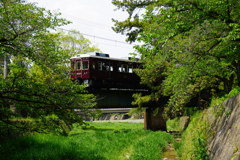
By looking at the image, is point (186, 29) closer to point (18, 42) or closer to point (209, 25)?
point (209, 25)

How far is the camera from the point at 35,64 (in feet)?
25.3

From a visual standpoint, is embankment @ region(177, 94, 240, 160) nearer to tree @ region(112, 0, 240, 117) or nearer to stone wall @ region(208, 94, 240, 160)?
stone wall @ region(208, 94, 240, 160)

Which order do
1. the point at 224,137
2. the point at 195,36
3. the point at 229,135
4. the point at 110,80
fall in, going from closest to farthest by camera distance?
the point at 229,135 → the point at 224,137 → the point at 195,36 → the point at 110,80

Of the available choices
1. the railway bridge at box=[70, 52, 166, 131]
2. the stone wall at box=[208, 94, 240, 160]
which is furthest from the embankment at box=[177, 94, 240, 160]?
the railway bridge at box=[70, 52, 166, 131]

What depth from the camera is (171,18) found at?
7.67m

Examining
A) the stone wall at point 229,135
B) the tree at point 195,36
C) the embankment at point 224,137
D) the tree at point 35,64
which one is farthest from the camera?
the tree at point 195,36

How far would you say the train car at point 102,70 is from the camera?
1905 centimetres

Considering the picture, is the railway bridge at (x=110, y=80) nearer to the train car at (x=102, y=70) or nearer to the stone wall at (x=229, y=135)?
the train car at (x=102, y=70)

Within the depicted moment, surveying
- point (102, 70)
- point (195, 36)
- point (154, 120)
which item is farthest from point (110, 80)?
point (195, 36)

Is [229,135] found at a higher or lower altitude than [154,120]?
higher

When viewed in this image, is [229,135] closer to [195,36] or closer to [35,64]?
[195,36]

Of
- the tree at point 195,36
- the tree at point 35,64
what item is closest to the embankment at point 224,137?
the tree at point 195,36

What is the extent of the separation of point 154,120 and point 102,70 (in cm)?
595

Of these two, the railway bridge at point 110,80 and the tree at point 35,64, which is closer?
the tree at point 35,64
